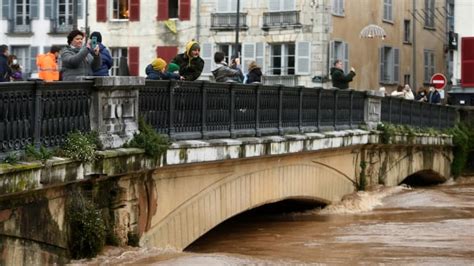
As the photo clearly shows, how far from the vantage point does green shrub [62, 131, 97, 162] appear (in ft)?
47.1

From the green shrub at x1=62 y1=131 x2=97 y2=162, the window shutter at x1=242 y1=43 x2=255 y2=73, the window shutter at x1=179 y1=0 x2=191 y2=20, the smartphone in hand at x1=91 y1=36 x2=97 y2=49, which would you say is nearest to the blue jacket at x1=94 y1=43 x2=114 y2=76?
the smartphone in hand at x1=91 y1=36 x2=97 y2=49

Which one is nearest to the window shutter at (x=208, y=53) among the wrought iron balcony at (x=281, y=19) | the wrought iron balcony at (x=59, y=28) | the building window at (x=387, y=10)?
the wrought iron balcony at (x=281, y=19)

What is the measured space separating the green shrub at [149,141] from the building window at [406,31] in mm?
40033

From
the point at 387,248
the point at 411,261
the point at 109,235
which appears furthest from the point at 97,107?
the point at 387,248

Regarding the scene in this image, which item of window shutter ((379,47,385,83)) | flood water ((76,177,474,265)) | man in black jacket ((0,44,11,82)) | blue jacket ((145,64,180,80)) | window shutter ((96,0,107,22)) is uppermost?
window shutter ((96,0,107,22))

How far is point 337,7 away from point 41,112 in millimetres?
36210

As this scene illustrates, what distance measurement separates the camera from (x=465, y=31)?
52031mm

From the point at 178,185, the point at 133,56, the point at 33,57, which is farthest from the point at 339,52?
the point at 178,185

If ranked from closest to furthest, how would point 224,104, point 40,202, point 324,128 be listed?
point 40,202, point 224,104, point 324,128

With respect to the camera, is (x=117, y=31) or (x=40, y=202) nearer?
(x=40, y=202)

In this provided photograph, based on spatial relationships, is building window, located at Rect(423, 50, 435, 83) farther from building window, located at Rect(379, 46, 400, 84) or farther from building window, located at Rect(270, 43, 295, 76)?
building window, located at Rect(270, 43, 295, 76)

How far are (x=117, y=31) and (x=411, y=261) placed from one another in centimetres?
3660

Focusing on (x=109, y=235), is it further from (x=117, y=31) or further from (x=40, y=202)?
(x=117, y=31)

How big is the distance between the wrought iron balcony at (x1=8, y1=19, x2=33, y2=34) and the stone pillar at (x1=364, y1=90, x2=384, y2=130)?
1116 inches
